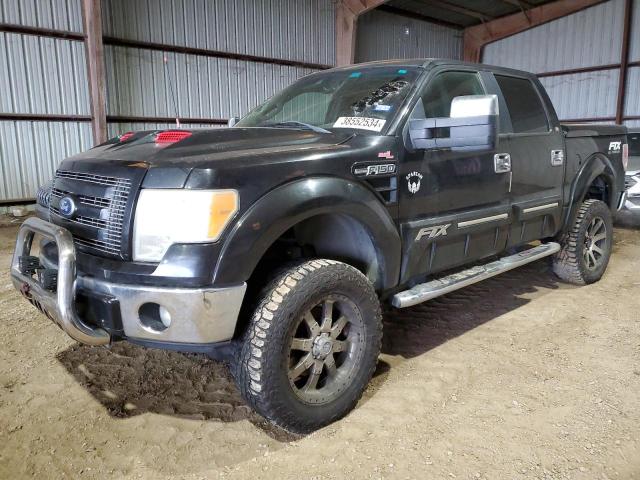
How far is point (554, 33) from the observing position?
14812 millimetres

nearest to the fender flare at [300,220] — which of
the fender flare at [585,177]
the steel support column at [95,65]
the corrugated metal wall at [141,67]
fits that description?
the fender flare at [585,177]

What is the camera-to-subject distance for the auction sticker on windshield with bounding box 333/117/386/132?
2.93 metres

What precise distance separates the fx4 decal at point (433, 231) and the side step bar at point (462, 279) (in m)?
0.32

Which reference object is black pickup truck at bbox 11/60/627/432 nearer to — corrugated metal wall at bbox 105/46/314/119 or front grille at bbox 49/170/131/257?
front grille at bbox 49/170/131/257

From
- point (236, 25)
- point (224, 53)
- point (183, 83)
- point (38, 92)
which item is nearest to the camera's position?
point (38, 92)

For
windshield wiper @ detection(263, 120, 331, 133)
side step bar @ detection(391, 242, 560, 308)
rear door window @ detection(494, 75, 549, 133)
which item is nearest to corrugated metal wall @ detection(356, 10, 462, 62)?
rear door window @ detection(494, 75, 549, 133)

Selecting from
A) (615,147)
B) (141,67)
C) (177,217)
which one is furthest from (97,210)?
(141,67)

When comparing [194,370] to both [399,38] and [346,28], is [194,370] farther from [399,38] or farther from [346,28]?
[399,38]

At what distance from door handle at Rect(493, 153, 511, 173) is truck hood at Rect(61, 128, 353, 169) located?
121cm

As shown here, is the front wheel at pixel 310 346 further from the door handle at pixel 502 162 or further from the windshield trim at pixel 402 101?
the door handle at pixel 502 162

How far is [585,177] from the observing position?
4578 mm

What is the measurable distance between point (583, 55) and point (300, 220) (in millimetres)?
14797

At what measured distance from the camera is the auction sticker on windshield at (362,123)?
293cm

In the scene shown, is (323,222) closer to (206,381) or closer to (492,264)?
(206,381)
